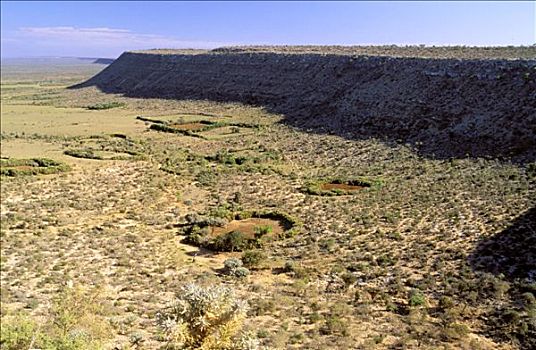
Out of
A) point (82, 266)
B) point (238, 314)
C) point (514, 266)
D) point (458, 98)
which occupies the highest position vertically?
point (458, 98)

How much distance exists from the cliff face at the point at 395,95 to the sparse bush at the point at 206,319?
92.5ft

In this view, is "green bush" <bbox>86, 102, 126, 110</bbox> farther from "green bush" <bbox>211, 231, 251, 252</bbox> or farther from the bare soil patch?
"green bush" <bbox>211, 231, 251, 252</bbox>

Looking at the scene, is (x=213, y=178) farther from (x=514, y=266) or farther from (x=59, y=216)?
(x=514, y=266)

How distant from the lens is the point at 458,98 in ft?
147

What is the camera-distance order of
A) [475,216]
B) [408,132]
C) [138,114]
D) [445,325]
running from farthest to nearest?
[138,114] < [408,132] < [475,216] < [445,325]

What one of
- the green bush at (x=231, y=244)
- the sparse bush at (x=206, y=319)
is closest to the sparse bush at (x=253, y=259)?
the green bush at (x=231, y=244)

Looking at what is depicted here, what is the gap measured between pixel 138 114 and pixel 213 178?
39.3 meters

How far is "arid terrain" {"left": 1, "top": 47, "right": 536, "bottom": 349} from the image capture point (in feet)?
49.6

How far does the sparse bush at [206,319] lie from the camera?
984 cm

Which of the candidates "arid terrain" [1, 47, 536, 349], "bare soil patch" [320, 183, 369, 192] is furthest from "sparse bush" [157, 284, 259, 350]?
"bare soil patch" [320, 183, 369, 192]

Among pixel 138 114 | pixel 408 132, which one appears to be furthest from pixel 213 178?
pixel 138 114

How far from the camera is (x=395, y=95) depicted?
5128cm

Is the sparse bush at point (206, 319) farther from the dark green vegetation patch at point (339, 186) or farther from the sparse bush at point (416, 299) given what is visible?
the dark green vegetation patch at point (339, 186)

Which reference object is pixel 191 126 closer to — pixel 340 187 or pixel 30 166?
pixel 30 166
